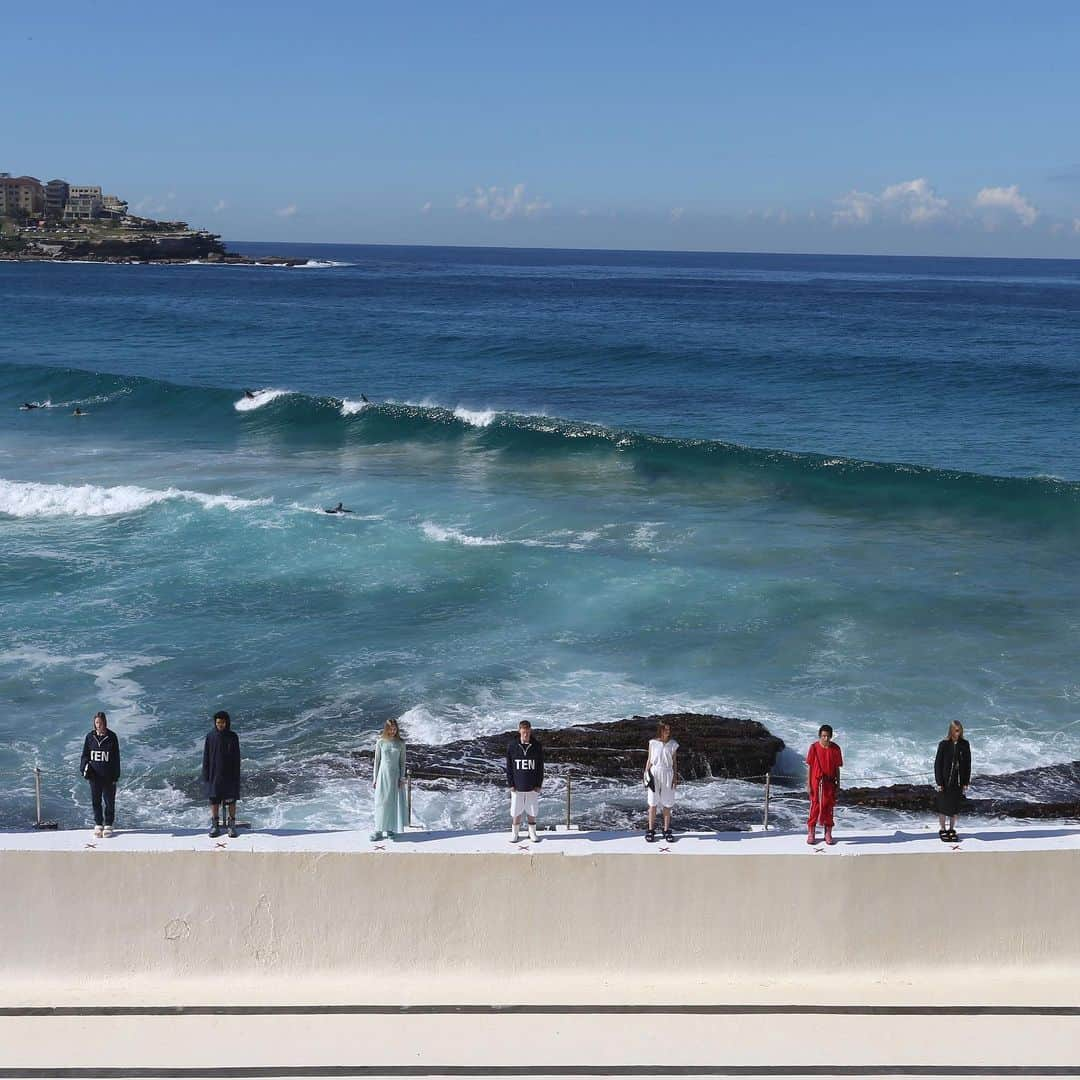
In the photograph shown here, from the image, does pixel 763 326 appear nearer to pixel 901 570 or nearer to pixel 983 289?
pixel 901 570

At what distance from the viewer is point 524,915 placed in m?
9.84

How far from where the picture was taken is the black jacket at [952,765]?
10.4 meters

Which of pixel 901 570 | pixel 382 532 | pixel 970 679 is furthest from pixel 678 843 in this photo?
pixel 382 532

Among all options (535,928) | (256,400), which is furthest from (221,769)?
(256,400)

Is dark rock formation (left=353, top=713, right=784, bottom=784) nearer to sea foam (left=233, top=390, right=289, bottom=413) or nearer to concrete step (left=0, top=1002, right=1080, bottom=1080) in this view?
concrete step (left=0, top=1002, right=1080, bottom=1080)

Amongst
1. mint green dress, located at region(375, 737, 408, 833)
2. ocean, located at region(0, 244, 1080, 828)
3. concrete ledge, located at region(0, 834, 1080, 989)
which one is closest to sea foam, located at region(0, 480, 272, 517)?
ocean, located at region(0, 244, 1080, 828)

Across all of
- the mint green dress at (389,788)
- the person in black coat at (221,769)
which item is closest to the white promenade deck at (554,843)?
the mint green dress at (389,788)

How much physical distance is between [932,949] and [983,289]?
139396mm

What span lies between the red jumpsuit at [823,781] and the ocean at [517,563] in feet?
14.4

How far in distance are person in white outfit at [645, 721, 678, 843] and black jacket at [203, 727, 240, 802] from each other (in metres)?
3.58

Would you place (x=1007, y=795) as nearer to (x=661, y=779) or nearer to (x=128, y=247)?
(x=661, y=779)

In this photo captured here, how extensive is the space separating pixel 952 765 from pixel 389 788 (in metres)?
4.83

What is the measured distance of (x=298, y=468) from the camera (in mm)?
35719

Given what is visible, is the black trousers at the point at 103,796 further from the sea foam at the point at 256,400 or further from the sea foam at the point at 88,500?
the sea foam at the point at 256,400
